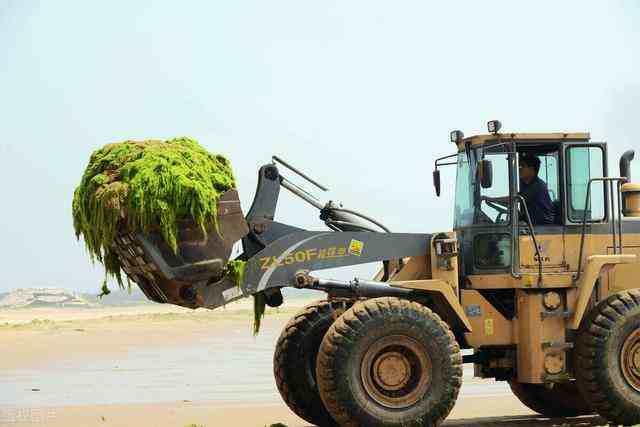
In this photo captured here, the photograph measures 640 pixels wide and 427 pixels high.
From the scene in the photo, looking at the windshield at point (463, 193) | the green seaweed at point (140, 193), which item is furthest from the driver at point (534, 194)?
the green seaweed at point (140, 193)

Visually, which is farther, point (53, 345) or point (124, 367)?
point (53, 345)

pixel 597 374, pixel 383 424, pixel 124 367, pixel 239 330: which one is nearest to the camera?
pixel 383 424

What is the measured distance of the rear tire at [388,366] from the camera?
38.6ft

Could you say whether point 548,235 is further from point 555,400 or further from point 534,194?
point 555,400

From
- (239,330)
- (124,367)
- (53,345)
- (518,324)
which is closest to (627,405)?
(518,324)

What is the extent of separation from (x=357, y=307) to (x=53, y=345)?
19.6 metres

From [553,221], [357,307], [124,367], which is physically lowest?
[124,367]

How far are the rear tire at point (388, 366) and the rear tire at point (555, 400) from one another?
264 centimetres

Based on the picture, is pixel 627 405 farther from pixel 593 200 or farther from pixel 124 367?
pixel 124 367

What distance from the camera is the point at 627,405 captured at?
1270 centimetres

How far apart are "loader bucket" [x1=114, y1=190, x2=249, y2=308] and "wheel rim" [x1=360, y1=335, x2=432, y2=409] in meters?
1.86

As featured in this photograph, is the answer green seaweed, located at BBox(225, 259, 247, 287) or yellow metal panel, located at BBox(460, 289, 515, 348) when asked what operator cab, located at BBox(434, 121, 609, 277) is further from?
green seaweed, located at BBox(225, 259, 247, 287)

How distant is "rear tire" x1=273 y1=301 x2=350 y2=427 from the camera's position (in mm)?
13086

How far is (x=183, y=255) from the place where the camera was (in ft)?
38.9
